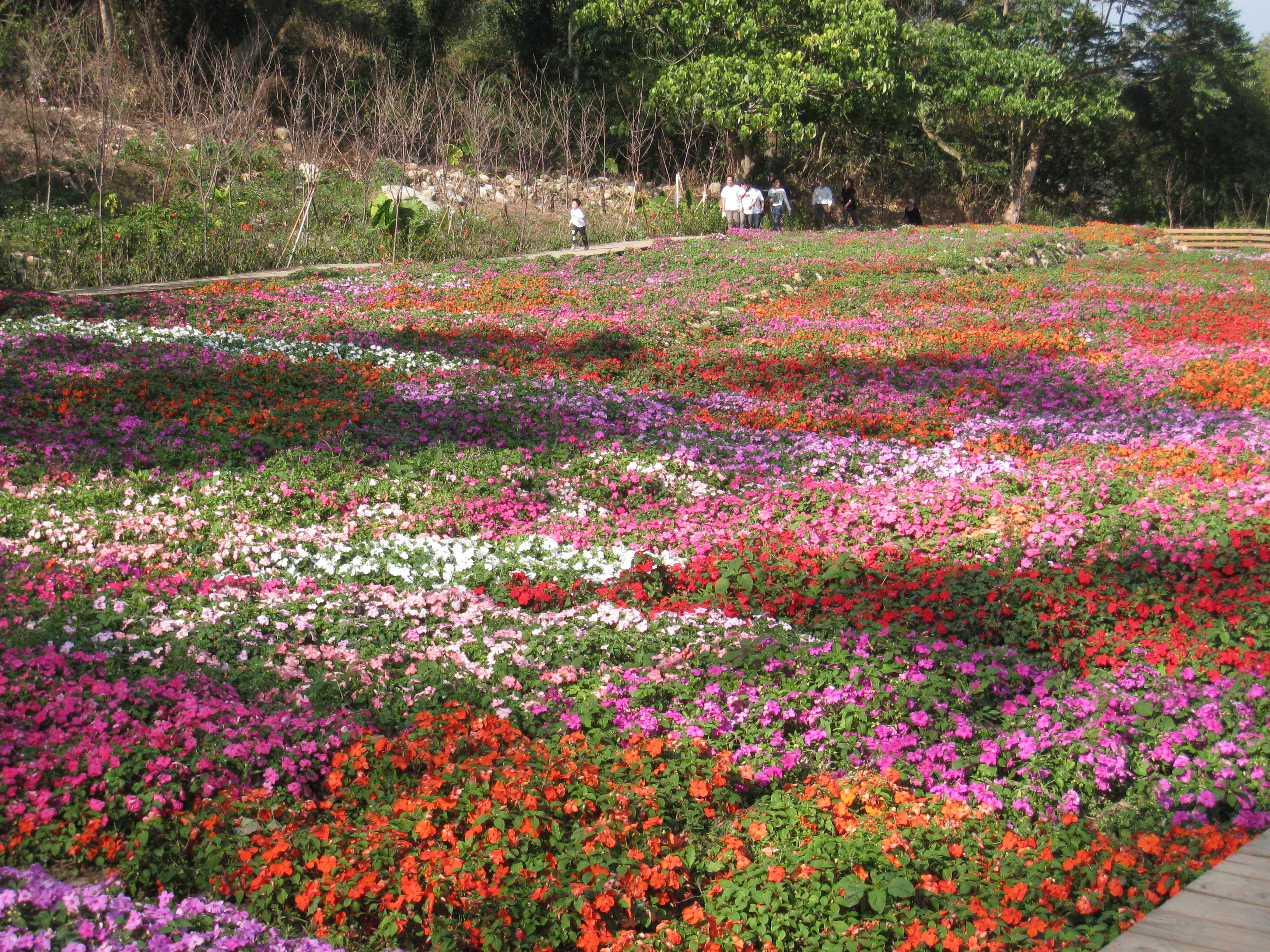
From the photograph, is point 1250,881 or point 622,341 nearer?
point 1250,881

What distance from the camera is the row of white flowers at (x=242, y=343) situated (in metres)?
11.6

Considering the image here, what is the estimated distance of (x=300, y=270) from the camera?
60.2ft

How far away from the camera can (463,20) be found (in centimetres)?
3500

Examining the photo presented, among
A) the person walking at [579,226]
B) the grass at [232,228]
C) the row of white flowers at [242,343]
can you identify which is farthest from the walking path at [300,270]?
the row of white flowers at [242,343]

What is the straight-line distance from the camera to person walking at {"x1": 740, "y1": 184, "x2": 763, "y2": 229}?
2720 centimetres

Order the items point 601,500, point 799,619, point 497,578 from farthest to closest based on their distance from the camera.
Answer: point 601,500 < point 497,578 < point 799,619

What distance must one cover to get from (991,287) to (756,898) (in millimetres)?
16554

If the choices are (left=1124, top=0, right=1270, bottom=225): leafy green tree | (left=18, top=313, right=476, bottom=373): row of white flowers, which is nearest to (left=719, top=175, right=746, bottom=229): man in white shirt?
(left=18, top=313, right=476, bottom=373): row of white flowers

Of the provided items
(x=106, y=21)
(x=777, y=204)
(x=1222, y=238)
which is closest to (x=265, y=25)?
(x=106, y=21)

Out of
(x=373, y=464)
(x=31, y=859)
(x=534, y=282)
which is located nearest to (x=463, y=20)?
(x=534, y=282)

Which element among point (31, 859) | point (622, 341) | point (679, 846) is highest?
point (622, 341)

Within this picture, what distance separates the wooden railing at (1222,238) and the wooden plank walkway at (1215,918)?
30.9 m

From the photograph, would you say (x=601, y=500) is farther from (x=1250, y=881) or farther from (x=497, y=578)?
(x=1250, y=881)

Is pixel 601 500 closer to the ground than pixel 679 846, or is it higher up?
higher up
